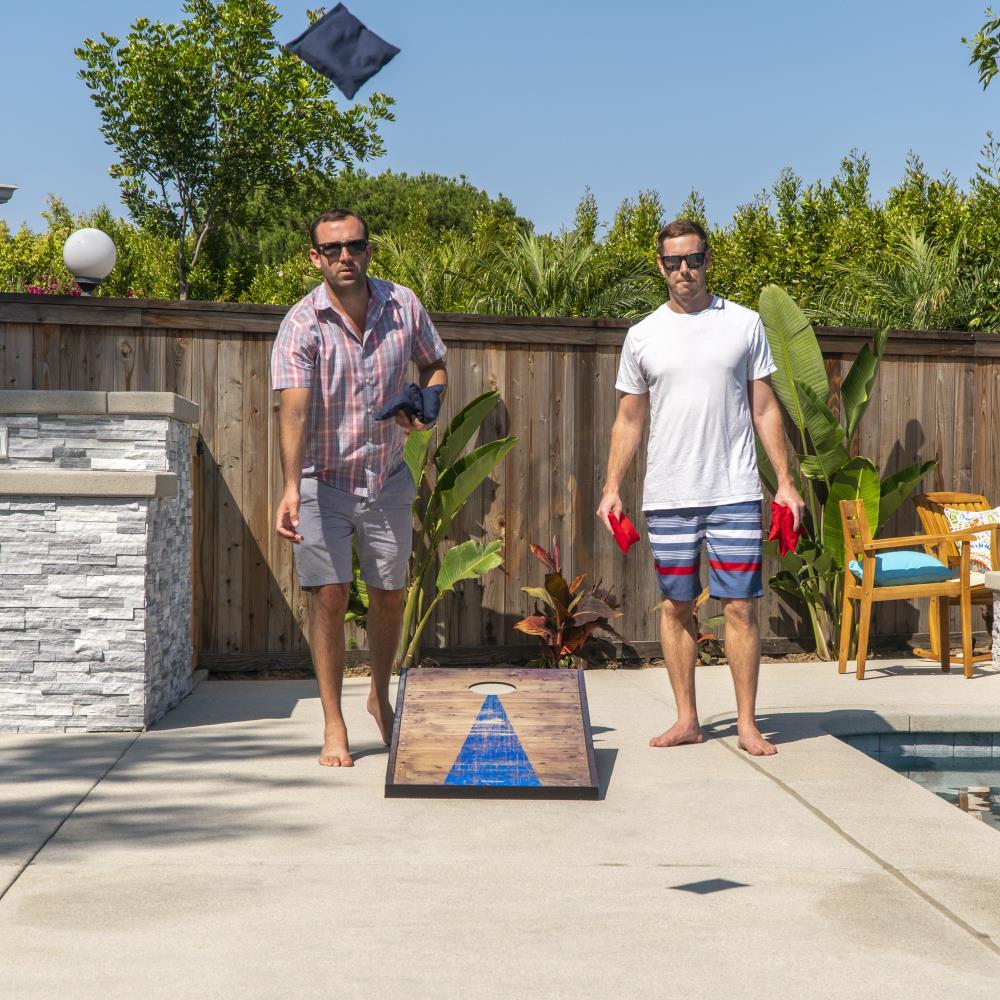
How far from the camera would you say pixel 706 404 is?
4.83 m

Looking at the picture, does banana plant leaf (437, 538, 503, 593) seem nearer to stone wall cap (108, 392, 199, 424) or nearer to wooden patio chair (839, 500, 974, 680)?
stone wall cap (108, 392, 199, 424)

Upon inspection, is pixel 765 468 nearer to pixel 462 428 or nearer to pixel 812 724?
pixel 462 428

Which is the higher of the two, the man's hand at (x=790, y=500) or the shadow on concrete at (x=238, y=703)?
the man's hand at (x=790, y=500)

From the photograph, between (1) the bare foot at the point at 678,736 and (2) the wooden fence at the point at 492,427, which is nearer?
(1) the bare foot at the point at 678,736

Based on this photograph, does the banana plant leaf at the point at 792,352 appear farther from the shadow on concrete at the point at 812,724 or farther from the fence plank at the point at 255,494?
the fence plank at the point at 255,494

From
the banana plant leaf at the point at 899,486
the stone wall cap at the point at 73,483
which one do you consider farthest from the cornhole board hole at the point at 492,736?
the banana plant leaf at the point at 899,486

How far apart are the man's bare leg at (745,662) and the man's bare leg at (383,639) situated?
1.27 metres

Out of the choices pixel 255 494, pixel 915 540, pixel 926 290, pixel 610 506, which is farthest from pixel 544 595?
pixel 926 290

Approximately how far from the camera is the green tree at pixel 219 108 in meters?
26.7

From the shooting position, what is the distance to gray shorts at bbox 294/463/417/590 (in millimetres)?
4691

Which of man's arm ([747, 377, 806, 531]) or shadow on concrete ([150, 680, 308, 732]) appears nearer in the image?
man's arm ([747, 377, 806, 531])

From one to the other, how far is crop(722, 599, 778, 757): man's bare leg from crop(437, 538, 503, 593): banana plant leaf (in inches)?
81.0

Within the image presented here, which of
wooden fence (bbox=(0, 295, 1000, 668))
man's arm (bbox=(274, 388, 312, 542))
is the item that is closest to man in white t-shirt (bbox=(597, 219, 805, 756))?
man's arm (bbox=(274, 388, 312, 542))

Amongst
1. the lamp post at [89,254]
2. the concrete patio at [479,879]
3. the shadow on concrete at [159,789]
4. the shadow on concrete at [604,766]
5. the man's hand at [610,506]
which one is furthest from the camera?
the lamp post at [89,254]
